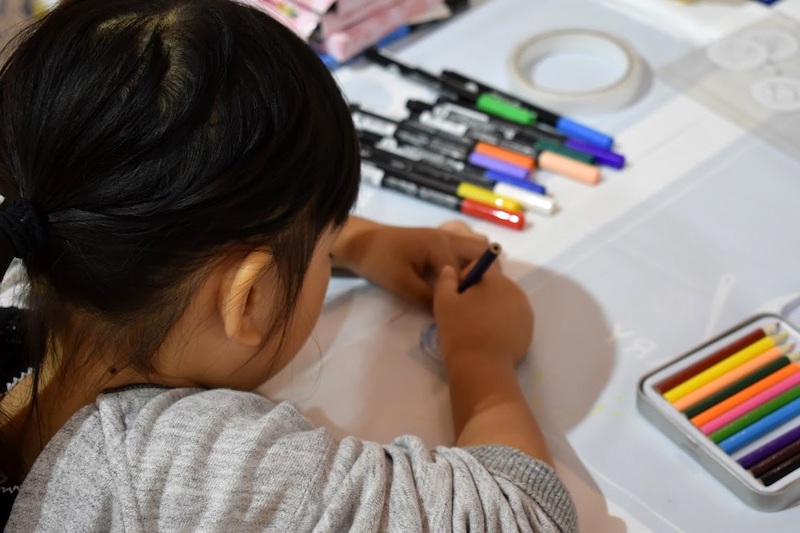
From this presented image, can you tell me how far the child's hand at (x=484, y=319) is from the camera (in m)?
0.67

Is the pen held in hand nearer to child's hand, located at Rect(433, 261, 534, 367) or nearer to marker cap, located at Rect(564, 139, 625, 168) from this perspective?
child's hand, located at Rect(433, 261, 534, 367)

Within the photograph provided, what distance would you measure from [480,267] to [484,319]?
0.04 metres

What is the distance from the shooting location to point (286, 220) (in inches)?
20.6

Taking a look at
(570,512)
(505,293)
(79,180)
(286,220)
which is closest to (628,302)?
(505,293)

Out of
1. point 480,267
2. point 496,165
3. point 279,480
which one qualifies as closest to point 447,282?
point 480,267

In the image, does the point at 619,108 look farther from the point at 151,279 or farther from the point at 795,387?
the point at 151,279

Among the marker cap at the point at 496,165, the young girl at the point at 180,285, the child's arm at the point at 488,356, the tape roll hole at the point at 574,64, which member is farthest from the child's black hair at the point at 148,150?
the tape roll hole at the point at 574,64

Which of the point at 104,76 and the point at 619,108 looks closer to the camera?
the point at 104,76

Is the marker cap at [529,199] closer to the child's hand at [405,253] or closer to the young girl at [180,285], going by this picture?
the child's hand at [405,253]

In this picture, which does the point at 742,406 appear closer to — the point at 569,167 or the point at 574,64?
the point at 569,167

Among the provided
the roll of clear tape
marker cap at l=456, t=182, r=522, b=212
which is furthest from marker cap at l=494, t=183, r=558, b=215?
the roll of clear tape

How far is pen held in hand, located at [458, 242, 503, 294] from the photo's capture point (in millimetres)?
687

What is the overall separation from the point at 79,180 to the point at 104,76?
53mm

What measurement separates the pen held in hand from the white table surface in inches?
1.7
